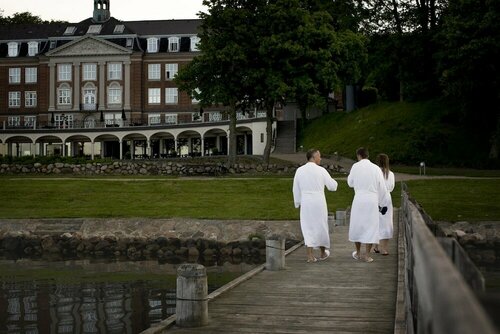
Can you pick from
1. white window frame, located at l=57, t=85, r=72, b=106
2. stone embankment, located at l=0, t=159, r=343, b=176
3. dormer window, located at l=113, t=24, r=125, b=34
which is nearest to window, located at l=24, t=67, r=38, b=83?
white window frame, located at l=57, t=85, r=72, b=106

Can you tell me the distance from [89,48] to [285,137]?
1281 inches

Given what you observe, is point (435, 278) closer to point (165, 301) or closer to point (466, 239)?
point (165, 301)

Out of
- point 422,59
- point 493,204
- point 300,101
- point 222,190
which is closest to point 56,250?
point 222,190

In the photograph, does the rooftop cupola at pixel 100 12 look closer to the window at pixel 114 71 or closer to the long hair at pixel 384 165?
the window at pixel 114 71

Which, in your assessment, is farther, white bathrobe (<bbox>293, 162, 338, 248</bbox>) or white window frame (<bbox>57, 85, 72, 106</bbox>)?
white window frame (<bbox>57, 85, 72, 106</bbox>)

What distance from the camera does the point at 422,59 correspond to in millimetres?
53219

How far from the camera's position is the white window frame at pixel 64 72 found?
82600 millimetres

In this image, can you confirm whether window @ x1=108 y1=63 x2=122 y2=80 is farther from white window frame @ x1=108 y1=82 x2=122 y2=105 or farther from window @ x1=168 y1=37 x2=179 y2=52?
window @ x1=168 y1=37 x2=179 y2=52

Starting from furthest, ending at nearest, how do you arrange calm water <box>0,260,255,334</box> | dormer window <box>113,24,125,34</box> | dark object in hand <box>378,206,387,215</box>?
dormer window <box>113,24,125,34</box> < dark object in hand <box>378,206,387,215</box> < calm water <box>0,260,255,334</box>

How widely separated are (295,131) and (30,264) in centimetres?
4548

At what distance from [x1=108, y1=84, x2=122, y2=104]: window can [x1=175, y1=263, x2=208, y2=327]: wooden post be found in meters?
77.2

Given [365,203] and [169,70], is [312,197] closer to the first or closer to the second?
[365,203]

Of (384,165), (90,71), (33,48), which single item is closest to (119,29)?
(90,71)

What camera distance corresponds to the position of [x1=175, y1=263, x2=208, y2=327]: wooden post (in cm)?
737
